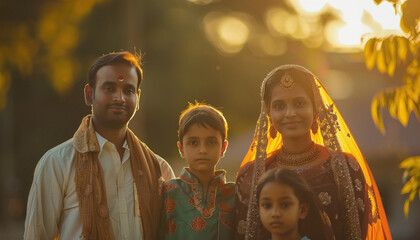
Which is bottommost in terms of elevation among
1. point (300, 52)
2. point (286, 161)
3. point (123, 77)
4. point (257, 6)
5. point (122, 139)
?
point (286, 161)

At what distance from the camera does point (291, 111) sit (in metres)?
4.28

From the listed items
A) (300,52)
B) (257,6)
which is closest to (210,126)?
(300,52)

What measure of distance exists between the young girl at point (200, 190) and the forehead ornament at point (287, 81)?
0.65 m

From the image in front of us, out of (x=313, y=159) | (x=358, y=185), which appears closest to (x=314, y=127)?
(x=313, y=159)

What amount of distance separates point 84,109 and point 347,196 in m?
15.6

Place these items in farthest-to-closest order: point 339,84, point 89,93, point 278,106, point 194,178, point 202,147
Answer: point 339,84
point 89,93
point 194,178
point 202,147
point 278,106

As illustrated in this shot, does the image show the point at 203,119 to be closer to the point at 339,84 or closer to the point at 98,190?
the point at 98,190

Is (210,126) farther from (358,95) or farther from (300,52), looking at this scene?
(300,52)

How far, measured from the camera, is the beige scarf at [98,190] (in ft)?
14.9

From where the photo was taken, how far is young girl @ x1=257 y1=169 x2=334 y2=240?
3.84 metres

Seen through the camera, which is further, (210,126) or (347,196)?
(210,126)

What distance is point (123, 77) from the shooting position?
4789mm

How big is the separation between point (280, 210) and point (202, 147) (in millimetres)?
1021

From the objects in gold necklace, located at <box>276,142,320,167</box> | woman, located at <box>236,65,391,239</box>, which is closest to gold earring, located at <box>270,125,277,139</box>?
woman, located at <box>236,65,391,239</box>
